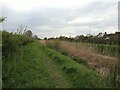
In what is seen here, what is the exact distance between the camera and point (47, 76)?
39.8ft

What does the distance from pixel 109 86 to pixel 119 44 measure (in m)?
8.69

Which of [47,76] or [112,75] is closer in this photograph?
[112,75]

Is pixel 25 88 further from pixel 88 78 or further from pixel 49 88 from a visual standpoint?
pixel 88 78

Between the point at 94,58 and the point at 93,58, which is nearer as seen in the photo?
the point at 94,58

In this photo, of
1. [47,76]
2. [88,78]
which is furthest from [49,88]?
[47,76]

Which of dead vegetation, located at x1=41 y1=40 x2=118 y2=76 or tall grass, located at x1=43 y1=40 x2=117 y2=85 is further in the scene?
dead vegetation, located at x1=41 y1=40 x2=118 y2=76

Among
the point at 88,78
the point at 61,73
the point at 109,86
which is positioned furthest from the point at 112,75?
the point at 61,73

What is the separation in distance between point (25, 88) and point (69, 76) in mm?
3170

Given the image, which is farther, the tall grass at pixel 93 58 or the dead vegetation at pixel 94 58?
the dead vegetation at pixel 94 58

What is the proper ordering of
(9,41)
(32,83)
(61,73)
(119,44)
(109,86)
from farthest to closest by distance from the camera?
(119,44) < (61,73) < (9,41) < (32,83) < (109,86)

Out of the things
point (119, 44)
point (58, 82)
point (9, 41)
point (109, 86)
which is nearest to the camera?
point (109, 86)

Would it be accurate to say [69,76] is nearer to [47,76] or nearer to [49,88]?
[47,76]

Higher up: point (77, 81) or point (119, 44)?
point (119, 44)

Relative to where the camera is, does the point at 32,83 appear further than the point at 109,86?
Yes
